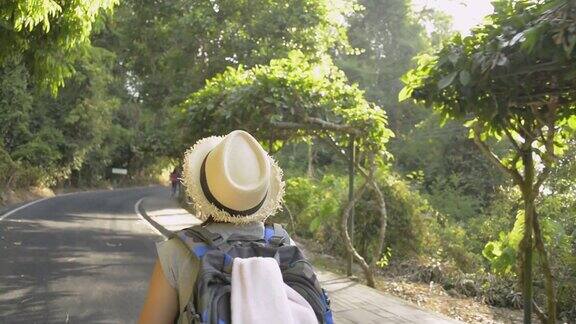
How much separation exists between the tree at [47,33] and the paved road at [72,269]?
2712 mm

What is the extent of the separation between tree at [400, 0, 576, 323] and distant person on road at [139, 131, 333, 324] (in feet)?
7.83

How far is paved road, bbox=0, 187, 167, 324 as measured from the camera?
7.34 meters

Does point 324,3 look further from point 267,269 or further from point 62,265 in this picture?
point 267,269

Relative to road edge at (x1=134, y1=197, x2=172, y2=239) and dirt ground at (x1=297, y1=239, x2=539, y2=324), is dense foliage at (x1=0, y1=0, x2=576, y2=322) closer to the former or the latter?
dirt ground at (x1=297, y1=239, x2=539, y2=324)

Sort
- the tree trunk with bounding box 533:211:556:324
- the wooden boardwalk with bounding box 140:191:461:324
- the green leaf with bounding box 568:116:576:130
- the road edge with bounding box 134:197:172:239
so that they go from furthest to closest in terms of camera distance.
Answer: the road edge with bounding box 134:197:172:239
the wooden boardwalk with bounding box 140:191:461:324
the tree trunk with bounding box 533:211:556:324
the green leaf with bounding box 568:116:576:130

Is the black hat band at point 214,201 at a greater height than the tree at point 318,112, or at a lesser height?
lesser

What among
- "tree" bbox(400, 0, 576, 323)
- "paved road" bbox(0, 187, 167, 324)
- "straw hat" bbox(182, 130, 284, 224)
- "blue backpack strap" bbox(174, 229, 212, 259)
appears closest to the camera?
"blue backpack strap" bbox(174, 229, 212, 259)

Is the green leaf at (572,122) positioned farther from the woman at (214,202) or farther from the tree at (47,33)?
the tree at (47,33)

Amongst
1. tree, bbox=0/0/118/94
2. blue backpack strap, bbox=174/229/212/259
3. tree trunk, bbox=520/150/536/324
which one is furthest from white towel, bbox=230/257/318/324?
tree, bbox=0/0/118/94

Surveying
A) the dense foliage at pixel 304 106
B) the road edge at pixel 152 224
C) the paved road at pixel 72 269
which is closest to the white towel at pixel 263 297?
the paved road at pixel 72 269

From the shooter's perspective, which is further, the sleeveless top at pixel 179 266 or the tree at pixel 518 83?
the tree at pixel 518 83

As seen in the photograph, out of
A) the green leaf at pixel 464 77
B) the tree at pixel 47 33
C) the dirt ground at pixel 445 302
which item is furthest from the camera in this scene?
the dirt ground at pixel 445 302

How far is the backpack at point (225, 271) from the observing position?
194 cm

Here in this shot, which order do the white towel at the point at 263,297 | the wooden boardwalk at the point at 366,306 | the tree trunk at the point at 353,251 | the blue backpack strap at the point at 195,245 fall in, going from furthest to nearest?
the tree trunk at the point at 353,251 < the wooden boardwalk at the point at 366,306 < the blue backpack strap at the point at 195,245 < the white towel at the point at 263,297
